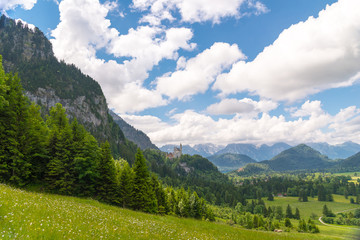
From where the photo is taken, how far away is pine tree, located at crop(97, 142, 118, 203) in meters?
41.2

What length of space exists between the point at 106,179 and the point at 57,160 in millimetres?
10764

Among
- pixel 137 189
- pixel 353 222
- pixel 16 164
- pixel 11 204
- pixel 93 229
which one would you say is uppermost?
pixel 16 164

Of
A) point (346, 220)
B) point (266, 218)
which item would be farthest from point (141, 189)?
point (346, 220)

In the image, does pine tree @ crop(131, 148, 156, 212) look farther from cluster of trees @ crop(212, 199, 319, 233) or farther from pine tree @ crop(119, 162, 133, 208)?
cluster of trees @ crop(212, 199, 319, 233)

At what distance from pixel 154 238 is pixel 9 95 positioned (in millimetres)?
34567

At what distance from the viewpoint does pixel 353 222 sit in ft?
480

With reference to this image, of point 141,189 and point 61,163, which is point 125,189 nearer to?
point 141,189

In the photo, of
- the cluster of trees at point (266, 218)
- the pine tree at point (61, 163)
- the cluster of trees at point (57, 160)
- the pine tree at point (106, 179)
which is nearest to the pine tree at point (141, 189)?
the cluster of trees at point (57, 160)

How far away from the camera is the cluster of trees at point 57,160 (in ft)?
99.3

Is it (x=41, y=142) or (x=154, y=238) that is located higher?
(x=41, y=142)

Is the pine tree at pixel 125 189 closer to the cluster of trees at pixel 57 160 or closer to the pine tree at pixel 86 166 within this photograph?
the cluster of trees at pixel 57 160

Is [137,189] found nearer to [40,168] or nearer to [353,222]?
[40,168]

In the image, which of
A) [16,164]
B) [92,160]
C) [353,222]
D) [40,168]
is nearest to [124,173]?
[92,160]

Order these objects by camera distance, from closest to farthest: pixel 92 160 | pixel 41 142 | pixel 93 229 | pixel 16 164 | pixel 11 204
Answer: pixel 93 229, pixel 11 204, pixel 16 164, pixel 41 142, pixel 92 160
